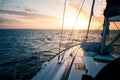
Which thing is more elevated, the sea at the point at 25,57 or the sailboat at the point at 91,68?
the sailboat at the point at 91,68

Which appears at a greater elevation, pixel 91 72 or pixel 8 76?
pixel 91 72

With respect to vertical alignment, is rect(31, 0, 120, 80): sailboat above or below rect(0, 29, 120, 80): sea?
above

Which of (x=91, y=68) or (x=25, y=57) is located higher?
(x=91, y=68)

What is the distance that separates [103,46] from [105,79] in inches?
194

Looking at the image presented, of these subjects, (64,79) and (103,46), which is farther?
(103,46)

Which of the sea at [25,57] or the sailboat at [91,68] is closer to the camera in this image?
the sailboat at [91,68]

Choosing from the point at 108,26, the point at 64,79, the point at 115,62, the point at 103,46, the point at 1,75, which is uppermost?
the point at 108,26

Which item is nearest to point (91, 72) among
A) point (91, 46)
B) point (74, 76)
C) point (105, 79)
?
point (74, 76)

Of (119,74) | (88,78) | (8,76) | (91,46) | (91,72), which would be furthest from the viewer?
(8,76)

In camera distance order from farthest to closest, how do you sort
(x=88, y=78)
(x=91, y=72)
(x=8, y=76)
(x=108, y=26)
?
1. (x=8, y=76)
2. (x=108, y=26)
3. (x=91, y=72)
4. (x=88, y=78)

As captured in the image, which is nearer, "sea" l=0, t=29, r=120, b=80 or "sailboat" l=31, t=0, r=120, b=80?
"sailboat" l=31, t=0, r=120, b=80

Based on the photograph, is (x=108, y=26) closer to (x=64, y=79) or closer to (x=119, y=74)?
(x=64, y=79)

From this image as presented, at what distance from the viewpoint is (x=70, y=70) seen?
150 inches

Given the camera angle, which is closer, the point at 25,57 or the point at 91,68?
the point at 91,68
